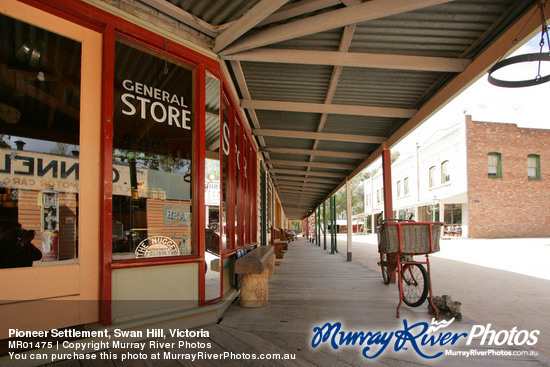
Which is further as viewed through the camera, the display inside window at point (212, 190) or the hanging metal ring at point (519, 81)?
the display inside window at point (212, 190)

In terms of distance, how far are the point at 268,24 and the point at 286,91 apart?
1.40 m

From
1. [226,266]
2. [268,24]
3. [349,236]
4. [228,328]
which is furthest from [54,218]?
[349,236]

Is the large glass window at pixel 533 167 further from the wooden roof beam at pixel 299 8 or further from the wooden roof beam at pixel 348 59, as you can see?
the wooden roof beam at pixel 299 8

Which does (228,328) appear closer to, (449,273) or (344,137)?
(344,137)

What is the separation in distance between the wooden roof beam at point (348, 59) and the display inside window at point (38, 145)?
178 cm

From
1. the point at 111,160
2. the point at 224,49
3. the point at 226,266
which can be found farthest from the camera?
the point at 226,266

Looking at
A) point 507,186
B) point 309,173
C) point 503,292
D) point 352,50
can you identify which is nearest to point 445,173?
point 507,186

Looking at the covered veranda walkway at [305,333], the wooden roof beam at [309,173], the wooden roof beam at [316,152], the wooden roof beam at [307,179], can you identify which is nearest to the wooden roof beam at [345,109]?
the wooden roof beam at [316,152]

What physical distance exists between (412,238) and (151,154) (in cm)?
296

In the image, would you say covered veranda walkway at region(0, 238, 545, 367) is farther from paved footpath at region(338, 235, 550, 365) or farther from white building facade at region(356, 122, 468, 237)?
white building facade at region(356, 122, 468, 237)

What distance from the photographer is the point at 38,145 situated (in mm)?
2588

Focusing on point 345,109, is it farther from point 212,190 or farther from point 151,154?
point 151,154

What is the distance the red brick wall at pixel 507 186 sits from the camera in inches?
882

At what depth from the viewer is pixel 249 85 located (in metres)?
4.60
